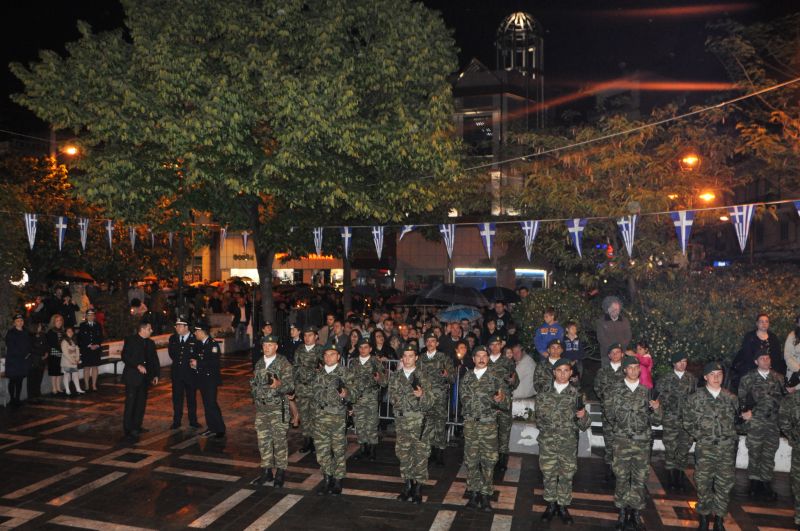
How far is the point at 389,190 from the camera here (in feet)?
49.1

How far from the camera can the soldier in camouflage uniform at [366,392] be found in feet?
31.7

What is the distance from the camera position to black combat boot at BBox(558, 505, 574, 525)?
26.7 feet

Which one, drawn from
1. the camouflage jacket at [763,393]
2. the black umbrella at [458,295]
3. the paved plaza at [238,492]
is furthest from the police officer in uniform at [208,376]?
the black umbrella at [458,295]

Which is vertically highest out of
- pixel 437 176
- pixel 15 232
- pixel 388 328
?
pixel 437 176

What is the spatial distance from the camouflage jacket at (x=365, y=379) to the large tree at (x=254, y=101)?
15.4 feet

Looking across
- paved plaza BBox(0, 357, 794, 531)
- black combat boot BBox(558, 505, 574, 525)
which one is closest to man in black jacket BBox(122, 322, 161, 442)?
paved plaza BBox(0, 357, 794, 531)

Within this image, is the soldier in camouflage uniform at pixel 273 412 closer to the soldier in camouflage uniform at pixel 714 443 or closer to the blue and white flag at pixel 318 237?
the soldier in camouflage uniform at pixel 714 443

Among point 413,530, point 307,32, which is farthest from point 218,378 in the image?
point 307,32

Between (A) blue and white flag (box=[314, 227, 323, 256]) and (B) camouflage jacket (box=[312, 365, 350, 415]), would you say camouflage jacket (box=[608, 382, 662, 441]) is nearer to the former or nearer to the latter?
(B) camouflage jacket (box=[312, 365, 350, 415])

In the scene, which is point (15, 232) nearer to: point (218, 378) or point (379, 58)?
point (218, 378)

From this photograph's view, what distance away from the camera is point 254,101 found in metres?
12.6

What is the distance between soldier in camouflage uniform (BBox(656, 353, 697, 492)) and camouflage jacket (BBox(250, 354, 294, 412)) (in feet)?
17.3

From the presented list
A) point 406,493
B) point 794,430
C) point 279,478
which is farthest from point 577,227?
point 279,478

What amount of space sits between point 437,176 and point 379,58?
3324 mm
